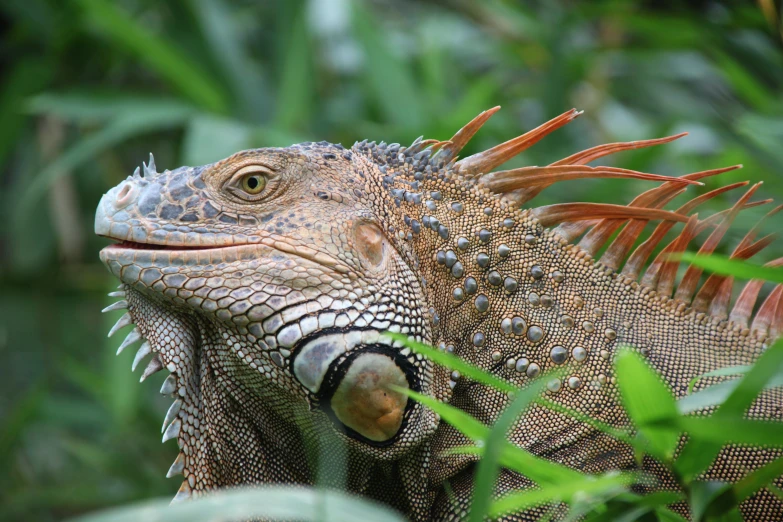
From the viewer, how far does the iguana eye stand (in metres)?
1.99

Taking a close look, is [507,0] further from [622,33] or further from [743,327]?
[743,327]

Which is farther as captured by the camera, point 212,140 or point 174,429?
point 212,140

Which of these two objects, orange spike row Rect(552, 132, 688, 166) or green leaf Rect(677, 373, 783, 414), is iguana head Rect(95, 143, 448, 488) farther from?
green leaf Rect(677, 373, 783, 414)

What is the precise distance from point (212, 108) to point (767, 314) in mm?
3798

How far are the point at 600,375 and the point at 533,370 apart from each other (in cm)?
17

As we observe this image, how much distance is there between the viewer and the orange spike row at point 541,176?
2.05 m

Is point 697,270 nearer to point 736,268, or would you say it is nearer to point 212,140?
point 736,268

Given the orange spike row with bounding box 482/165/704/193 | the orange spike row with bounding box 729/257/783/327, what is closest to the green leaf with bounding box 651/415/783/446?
the orange spike row with bounding box 482/165/704/193

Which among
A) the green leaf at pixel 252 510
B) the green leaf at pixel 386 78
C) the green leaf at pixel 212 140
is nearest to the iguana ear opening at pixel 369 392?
the green leaf at pixel 252 510

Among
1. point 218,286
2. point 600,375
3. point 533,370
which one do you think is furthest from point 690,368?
point 218,286

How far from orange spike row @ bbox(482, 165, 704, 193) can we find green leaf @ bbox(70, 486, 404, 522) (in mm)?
1200

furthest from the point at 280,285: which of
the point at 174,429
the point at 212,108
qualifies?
the point at 212,108

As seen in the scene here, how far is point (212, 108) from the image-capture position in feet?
16.6

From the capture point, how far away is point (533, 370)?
1947mm
